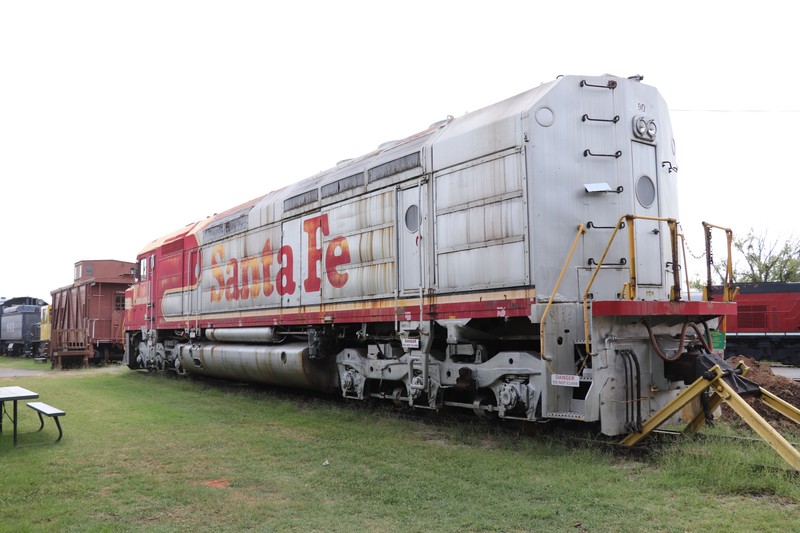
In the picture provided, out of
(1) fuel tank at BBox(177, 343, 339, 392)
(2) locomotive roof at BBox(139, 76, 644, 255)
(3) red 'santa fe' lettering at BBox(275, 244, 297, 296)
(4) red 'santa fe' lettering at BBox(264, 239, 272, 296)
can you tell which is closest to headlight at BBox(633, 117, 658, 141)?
(2) locomotive roof at BBox(139, 76, 644, 255)

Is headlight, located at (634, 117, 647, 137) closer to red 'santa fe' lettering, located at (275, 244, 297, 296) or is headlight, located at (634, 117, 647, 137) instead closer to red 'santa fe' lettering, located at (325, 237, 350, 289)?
red 'santa fe' lettering, located at (325, 237, 350, 289)

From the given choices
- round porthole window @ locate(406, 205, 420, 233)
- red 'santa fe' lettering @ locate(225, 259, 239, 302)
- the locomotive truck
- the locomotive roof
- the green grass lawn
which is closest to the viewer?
the green grass lawn

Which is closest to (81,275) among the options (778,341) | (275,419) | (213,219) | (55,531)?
(213,219)

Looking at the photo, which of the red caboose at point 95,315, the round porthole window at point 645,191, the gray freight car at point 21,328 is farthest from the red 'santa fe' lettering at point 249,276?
the gray freight car at point 21,328

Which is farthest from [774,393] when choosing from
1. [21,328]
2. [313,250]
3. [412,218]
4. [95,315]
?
[21,328]

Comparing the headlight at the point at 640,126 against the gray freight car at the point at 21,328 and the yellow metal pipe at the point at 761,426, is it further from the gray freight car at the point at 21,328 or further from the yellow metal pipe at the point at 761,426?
the gray freight car at the point at 21,328

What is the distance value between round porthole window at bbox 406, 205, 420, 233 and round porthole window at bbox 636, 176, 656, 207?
316cm

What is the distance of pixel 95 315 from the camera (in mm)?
27953

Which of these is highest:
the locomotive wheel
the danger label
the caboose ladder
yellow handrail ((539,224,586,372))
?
yellow handrail ((539,224,586,372))

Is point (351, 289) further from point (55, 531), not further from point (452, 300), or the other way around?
point (55, 531)

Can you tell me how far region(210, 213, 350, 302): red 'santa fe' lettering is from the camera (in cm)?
1158

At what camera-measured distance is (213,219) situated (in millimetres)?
16781

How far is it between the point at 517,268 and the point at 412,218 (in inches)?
93.0

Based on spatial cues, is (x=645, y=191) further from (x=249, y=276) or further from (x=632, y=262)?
(x=249, y=276)
